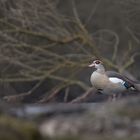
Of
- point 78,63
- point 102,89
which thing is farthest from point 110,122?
point 78,63

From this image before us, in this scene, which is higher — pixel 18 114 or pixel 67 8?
pixel 67 8

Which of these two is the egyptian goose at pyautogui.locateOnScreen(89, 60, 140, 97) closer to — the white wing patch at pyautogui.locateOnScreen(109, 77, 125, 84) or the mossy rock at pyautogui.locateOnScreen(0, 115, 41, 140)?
the white wing patch at pyautogui.locateOnScreen(109, 77, 125, 84)

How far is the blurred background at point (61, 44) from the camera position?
14.4m

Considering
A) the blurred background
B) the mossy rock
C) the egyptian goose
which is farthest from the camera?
the blurred background

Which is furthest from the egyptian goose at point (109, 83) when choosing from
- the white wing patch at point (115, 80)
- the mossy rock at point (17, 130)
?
the mossy rock at point (17, 130)

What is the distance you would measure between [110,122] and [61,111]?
36cm

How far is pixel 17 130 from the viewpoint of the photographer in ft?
11.9

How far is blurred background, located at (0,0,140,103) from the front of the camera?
14.4 metres

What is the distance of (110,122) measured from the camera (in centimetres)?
394

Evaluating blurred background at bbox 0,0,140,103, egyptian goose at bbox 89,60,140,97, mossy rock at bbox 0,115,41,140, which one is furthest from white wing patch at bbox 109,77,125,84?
mossy rock at bbox 0,115,41,140

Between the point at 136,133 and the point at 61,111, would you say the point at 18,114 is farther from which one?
the point at 136,133

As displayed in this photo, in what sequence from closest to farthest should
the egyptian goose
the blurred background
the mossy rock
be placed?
1. the mossy rock
2. the egyptian goose
3. the blurred background

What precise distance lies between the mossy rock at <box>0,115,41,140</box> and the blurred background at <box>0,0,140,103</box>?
10.3 metres

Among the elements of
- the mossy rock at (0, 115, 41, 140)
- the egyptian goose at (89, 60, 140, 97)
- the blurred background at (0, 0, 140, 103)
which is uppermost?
the blurred background at (0, 0, 140, 103)
